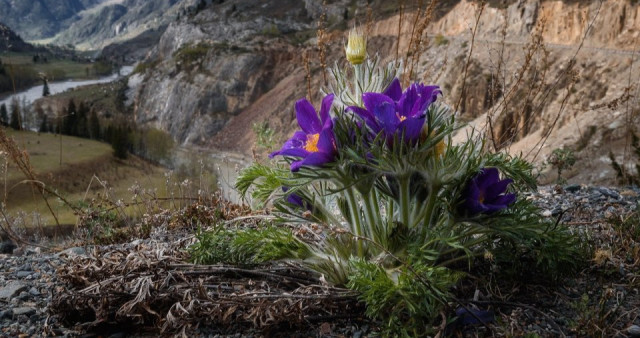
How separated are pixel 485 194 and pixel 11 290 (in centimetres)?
318

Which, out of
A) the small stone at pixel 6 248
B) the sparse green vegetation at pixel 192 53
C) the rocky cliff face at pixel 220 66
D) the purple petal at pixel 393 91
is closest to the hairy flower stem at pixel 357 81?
the purple petal at pixel 393 91

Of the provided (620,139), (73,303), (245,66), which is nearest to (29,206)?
(245,66)

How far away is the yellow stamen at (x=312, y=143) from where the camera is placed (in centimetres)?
283


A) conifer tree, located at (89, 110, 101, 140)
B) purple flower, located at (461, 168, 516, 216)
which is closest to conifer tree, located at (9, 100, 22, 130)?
purple flower, located at (461, 168, 516, 216)

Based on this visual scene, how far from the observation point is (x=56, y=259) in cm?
435

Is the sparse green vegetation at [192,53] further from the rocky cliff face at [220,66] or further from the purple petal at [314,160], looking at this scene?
the purple petal at [314,160]

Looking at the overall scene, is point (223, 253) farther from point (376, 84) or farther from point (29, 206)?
point (29, 206)

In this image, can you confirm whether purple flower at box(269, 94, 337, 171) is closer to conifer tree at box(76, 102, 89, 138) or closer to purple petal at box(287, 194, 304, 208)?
purple petal at box(287, 194, 304, 208)

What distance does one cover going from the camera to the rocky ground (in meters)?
2.76

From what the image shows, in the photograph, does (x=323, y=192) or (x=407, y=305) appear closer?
(x=407, y=305)

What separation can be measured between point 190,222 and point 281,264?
81.8 inches

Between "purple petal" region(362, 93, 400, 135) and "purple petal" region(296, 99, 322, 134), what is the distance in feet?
1.23

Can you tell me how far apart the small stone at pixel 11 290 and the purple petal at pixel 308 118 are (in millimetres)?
2303

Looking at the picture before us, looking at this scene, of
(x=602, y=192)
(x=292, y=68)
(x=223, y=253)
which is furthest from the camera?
(x=292, y=68)
